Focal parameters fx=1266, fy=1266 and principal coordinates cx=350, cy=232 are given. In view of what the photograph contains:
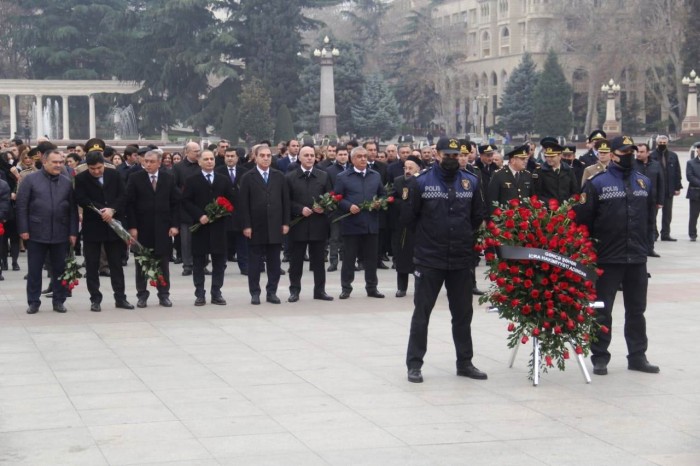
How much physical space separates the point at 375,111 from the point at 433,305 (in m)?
73.2

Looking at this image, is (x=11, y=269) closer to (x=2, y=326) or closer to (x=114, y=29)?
(x=2, y=326)

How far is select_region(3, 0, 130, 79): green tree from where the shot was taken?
93125mm

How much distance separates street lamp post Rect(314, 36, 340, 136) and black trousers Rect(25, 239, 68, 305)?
56.5 m

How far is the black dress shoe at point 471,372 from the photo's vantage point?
10.1 m

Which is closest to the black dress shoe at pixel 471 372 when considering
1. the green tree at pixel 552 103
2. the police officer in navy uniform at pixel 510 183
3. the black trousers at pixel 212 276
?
the black trousers at pixel 212 276

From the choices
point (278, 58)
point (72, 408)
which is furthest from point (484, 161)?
point (278, 58)

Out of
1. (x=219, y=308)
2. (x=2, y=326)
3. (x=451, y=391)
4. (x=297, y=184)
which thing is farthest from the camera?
(x=297, y=184)

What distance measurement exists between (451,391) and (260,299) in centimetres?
602

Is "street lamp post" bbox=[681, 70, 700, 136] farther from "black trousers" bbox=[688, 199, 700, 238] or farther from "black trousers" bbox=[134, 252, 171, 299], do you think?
"black trousers" bbox=[134, 252, 171, 299]

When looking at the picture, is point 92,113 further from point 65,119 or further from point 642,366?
point 642,366

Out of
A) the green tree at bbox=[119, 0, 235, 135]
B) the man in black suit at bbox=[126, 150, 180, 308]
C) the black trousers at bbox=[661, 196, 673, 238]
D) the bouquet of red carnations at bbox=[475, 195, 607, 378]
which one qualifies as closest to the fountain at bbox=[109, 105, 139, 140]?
the green tree at bbox=[119, 0, 235, 135]

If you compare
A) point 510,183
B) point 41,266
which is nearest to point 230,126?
point 510,183

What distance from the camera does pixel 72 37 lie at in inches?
3733

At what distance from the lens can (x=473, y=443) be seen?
7938 mm
